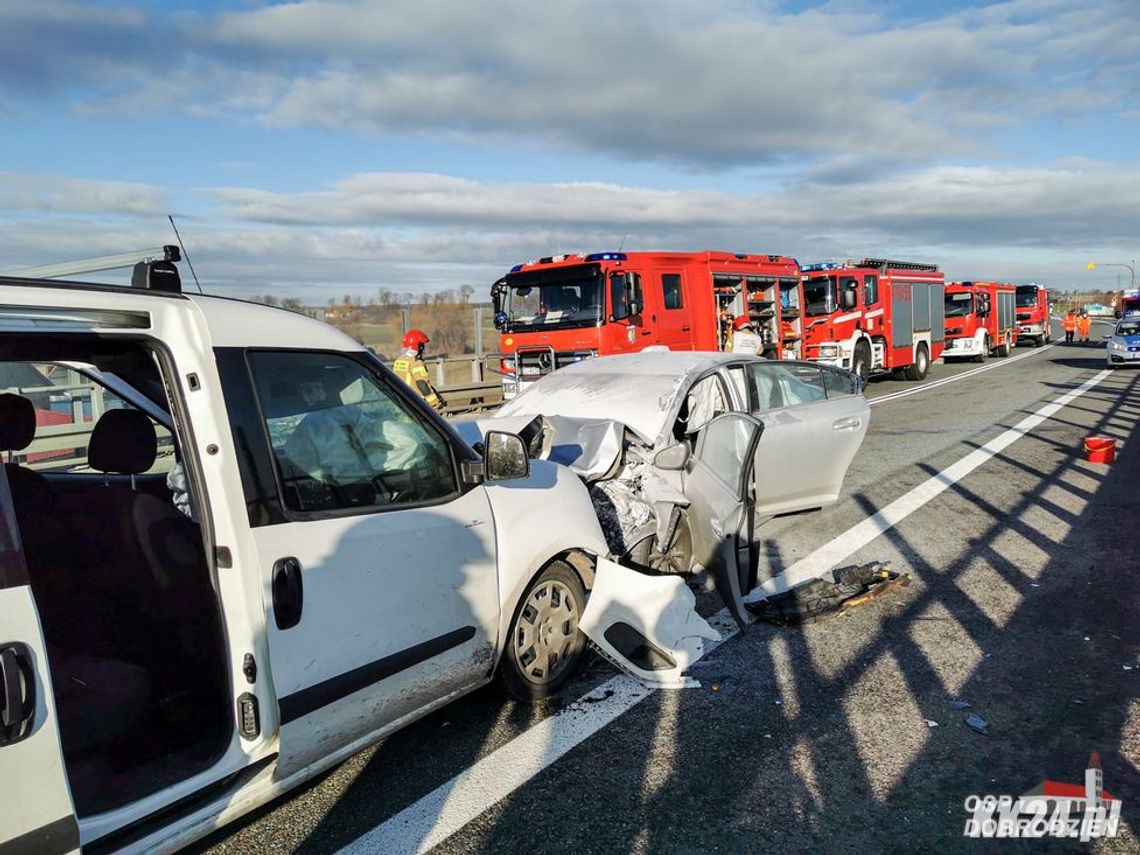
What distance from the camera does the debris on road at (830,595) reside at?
15.7ft

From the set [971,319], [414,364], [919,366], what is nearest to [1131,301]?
[971,319]

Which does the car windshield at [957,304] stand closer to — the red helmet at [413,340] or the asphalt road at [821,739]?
the red helmet at [413,340]

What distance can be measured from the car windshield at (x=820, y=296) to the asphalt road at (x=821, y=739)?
524 inches

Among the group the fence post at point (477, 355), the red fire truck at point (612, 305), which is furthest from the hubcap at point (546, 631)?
the fence post at point (477, 355)

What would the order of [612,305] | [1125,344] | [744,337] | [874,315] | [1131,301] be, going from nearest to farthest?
[612,305]
[744,337]
[874,315]
[1125,344]
[1131,301]

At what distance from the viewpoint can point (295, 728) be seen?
8.53 ft

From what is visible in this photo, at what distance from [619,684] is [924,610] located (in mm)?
2078

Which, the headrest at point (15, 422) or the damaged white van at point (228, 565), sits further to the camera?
the headrest at point (15, 422)

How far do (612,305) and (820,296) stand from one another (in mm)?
7876

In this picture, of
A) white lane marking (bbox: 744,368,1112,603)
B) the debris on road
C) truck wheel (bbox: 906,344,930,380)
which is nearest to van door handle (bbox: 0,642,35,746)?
the debris on road

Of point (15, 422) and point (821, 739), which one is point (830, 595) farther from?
point (15, 422)

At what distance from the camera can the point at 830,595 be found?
5.02 meters

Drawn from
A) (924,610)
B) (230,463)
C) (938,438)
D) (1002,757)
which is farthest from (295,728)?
(938,438)

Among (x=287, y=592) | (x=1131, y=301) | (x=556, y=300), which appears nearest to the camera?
(x=287, y=592)
